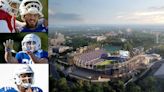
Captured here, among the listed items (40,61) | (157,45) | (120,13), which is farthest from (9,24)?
(157,45)

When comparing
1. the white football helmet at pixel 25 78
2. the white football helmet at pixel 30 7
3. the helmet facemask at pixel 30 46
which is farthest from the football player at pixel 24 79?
the white football helmet at pixel 30 7

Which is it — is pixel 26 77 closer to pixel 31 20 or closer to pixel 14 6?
pixel 31 20

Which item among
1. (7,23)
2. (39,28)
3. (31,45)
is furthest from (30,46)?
(7,23)

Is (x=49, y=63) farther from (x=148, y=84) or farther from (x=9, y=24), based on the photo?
(x=148, y=84)

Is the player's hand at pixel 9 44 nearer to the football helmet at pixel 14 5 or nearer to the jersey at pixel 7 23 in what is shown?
the jersey at pixel 7 23

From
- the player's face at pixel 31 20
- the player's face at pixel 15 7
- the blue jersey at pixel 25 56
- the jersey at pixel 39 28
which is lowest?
the blue jersey at pixel 25 56

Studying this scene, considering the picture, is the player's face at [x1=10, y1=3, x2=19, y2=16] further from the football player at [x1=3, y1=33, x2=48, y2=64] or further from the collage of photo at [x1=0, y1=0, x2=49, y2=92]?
the football player at [x1=3, y1=33, x2=48, y2=64]
